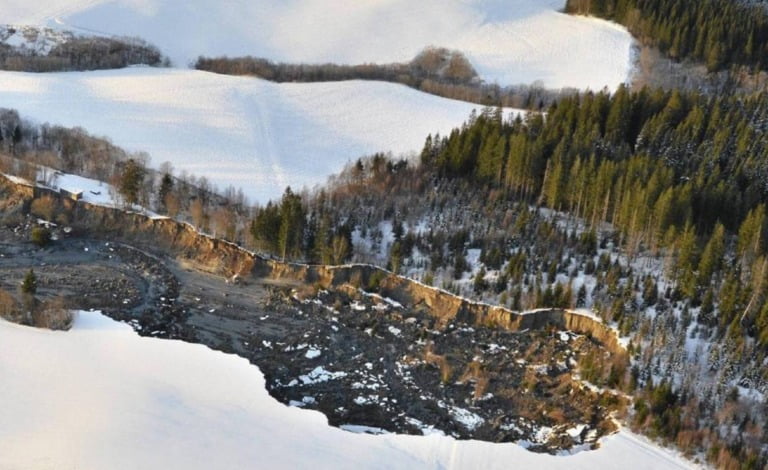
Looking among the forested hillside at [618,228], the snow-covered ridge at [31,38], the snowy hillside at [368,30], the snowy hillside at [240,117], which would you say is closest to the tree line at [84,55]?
the snow-covered ridge at [31,38]

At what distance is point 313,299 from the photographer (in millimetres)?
31078

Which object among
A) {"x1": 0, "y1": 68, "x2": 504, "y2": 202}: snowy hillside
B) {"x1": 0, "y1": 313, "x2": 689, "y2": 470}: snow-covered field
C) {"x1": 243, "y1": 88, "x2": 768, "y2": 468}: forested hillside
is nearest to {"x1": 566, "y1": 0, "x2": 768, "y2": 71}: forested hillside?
{"x1": 243, "y1": 88, "x2": 768, "y2": 468}: forested hillside

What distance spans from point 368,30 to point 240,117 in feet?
85.8

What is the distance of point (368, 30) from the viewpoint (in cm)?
6781

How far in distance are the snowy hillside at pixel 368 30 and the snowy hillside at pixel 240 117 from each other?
11.5 metres

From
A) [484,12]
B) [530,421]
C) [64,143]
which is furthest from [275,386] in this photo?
[484,12]

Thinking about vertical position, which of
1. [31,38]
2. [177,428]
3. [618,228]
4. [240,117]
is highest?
[31,38]

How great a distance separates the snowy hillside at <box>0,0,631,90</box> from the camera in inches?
2413

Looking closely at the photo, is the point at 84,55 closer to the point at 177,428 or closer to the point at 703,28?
the point at 177,428

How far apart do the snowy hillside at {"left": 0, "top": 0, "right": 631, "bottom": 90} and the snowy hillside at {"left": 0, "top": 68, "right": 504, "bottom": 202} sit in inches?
452

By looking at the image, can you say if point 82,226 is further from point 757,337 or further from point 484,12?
point 484,12

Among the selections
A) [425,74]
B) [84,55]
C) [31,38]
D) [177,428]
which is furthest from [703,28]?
[31,38]

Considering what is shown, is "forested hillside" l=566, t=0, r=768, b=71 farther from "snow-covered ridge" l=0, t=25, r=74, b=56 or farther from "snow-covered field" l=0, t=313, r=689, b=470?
"snow-covered ridge" l=0, t=25, r=74, b=56

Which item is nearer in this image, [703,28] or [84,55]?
[703,28]
